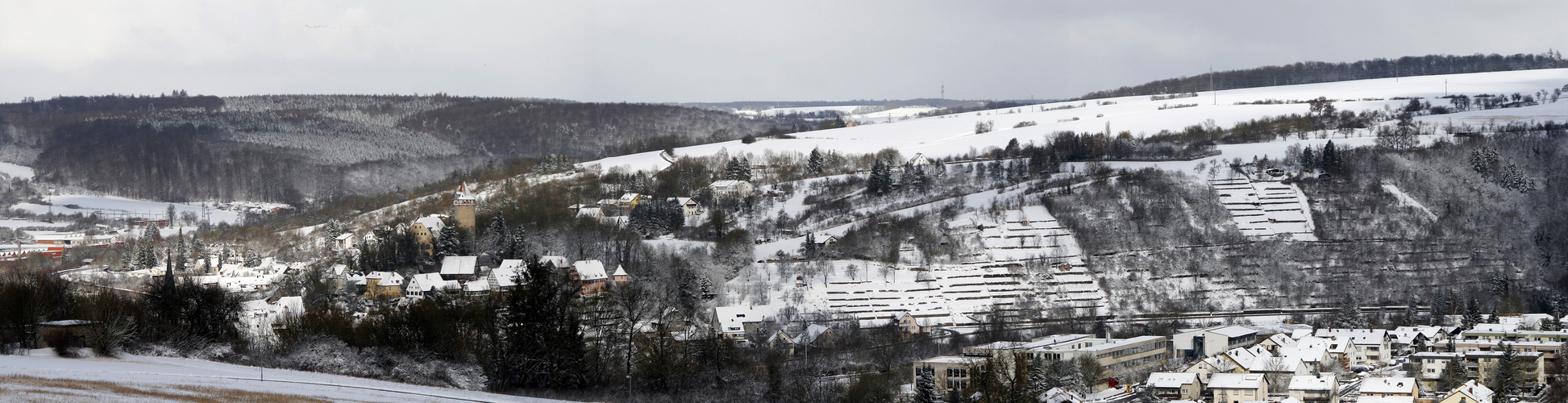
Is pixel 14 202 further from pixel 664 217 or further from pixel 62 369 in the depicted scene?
pixel 62 369

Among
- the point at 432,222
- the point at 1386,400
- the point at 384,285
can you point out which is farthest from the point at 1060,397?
the point at 432,222

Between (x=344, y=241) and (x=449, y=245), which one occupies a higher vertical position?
(x=449, y=245)

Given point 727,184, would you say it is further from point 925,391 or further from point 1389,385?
point 925,391

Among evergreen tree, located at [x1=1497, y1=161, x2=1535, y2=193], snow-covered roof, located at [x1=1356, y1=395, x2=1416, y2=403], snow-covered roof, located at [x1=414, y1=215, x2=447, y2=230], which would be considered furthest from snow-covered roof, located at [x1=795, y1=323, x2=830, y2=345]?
evergreen tree, located at [x1=1497, y1=161, x2=1535, y2=193]

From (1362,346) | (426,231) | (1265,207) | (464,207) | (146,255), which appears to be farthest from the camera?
(464,207)

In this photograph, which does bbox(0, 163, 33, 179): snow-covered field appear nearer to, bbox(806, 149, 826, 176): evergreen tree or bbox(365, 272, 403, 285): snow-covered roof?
bbox(806, 149, 826, 176): evergreen tree
